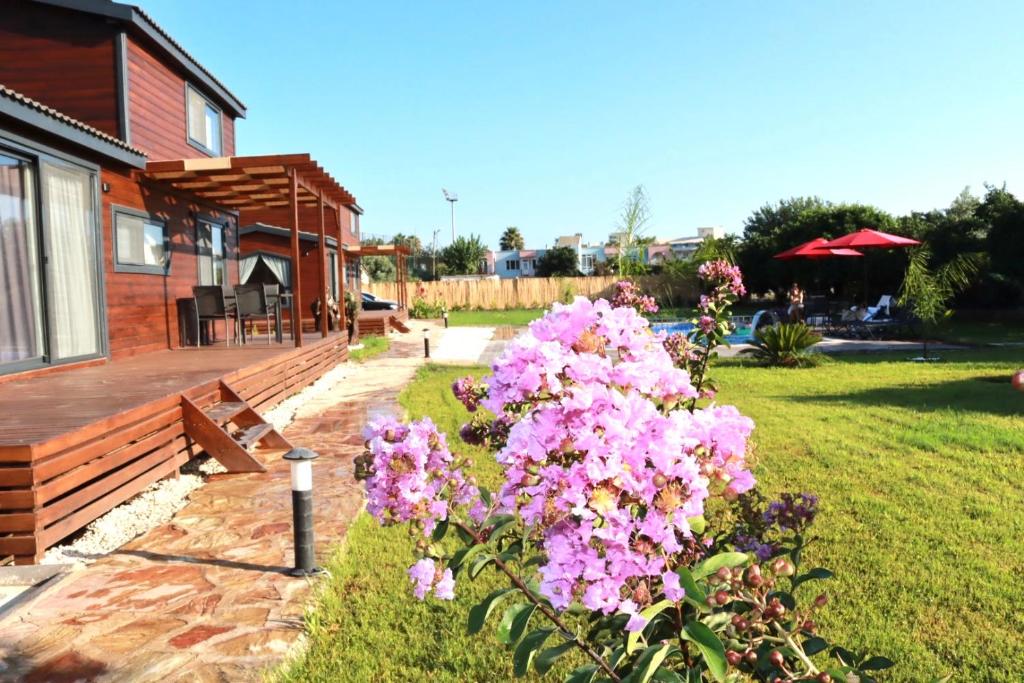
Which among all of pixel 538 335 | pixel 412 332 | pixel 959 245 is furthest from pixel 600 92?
pixel 538 335

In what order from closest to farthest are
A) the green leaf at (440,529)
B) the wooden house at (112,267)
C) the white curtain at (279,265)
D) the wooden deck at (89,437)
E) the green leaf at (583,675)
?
the green leaf at (583,675) → the green leaf at (440,529) → the wooden deck at (89,437) → the wooden house at (112,267) → the white curtain at (279,265)

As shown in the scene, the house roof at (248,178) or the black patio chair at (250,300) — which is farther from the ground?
the house roof at (248,178)

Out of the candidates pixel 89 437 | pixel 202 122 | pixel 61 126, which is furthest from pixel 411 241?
pixel 89 437

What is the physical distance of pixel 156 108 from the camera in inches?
426

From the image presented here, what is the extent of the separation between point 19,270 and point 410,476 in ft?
23.1

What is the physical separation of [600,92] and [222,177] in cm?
1124

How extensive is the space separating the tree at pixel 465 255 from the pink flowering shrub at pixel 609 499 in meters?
64.4

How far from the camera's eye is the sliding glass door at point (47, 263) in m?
6.68

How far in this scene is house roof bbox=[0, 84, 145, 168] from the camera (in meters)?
6.29

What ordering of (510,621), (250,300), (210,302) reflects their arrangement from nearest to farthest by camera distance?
(510,621) → (210,302) → (250,300)

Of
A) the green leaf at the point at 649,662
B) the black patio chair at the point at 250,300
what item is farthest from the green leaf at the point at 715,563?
the black patio chair at the point at 250,300

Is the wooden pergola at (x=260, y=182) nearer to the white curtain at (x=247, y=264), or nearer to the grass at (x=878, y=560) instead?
the grass at (x=878, y=560)

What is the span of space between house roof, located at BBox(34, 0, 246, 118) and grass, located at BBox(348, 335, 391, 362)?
5905 millimetres

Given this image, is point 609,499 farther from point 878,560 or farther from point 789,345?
point 789,345
